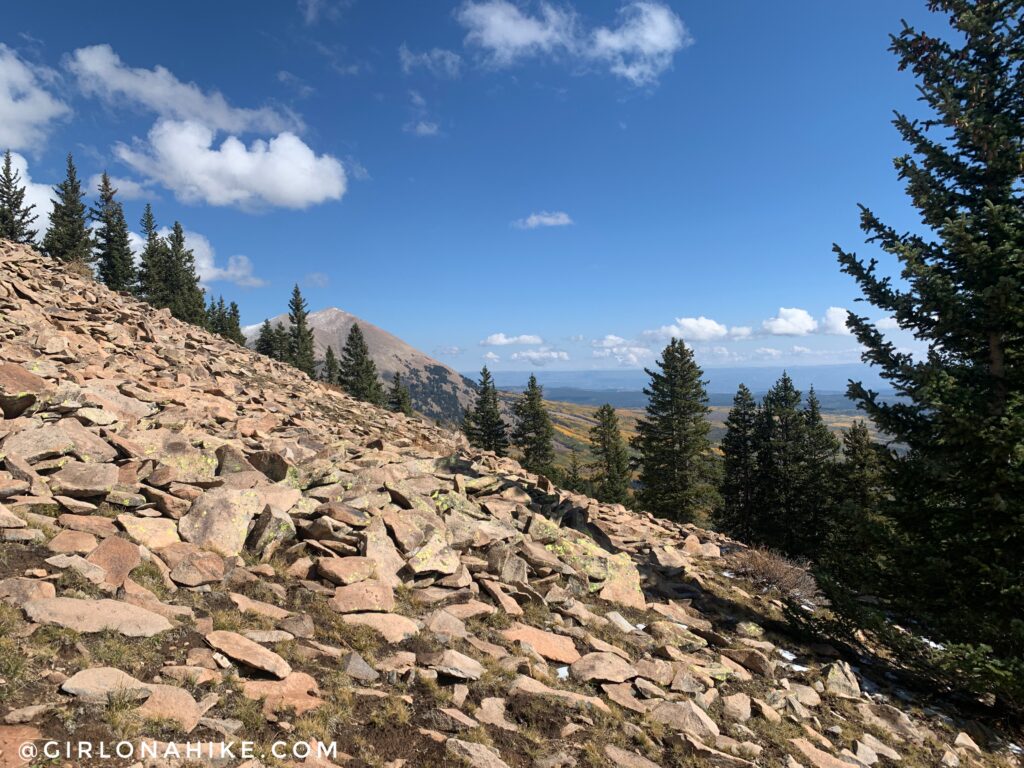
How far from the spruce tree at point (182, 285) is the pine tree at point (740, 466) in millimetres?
67509

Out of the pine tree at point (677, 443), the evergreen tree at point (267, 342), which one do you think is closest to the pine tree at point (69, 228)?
the evergreen tree at point (267, 342)

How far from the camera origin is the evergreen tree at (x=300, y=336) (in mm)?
81188

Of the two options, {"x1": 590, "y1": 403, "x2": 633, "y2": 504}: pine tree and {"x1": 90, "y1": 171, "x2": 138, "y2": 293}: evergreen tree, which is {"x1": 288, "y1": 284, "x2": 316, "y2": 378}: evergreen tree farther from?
{"x1": 590, "y1": 403, "x2": 633, "y2": 504}: pine tree

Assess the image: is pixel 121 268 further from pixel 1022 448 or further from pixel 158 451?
pixel 1022 448

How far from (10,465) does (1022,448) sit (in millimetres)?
17050

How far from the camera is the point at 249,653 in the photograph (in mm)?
5945

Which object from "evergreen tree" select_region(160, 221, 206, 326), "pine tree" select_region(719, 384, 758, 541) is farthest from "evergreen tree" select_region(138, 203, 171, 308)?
"pine tree" select_region(719, 384, 758, 541)

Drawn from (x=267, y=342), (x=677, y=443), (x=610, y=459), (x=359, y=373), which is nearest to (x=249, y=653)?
(x=677, y=443)

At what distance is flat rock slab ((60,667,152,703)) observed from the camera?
4637 mm

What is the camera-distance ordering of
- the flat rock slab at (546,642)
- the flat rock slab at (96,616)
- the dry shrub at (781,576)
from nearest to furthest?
the flat rock slab at (96,616), the flat rock slab at (546,642), the dry shrub at (781,576)

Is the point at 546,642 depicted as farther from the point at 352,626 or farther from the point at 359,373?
the point at 359,373

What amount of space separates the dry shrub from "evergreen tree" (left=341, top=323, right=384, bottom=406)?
6318 centimetres

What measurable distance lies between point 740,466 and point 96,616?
152 feet

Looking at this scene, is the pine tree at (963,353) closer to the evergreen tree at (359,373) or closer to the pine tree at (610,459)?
the pine tree at (610,459)
